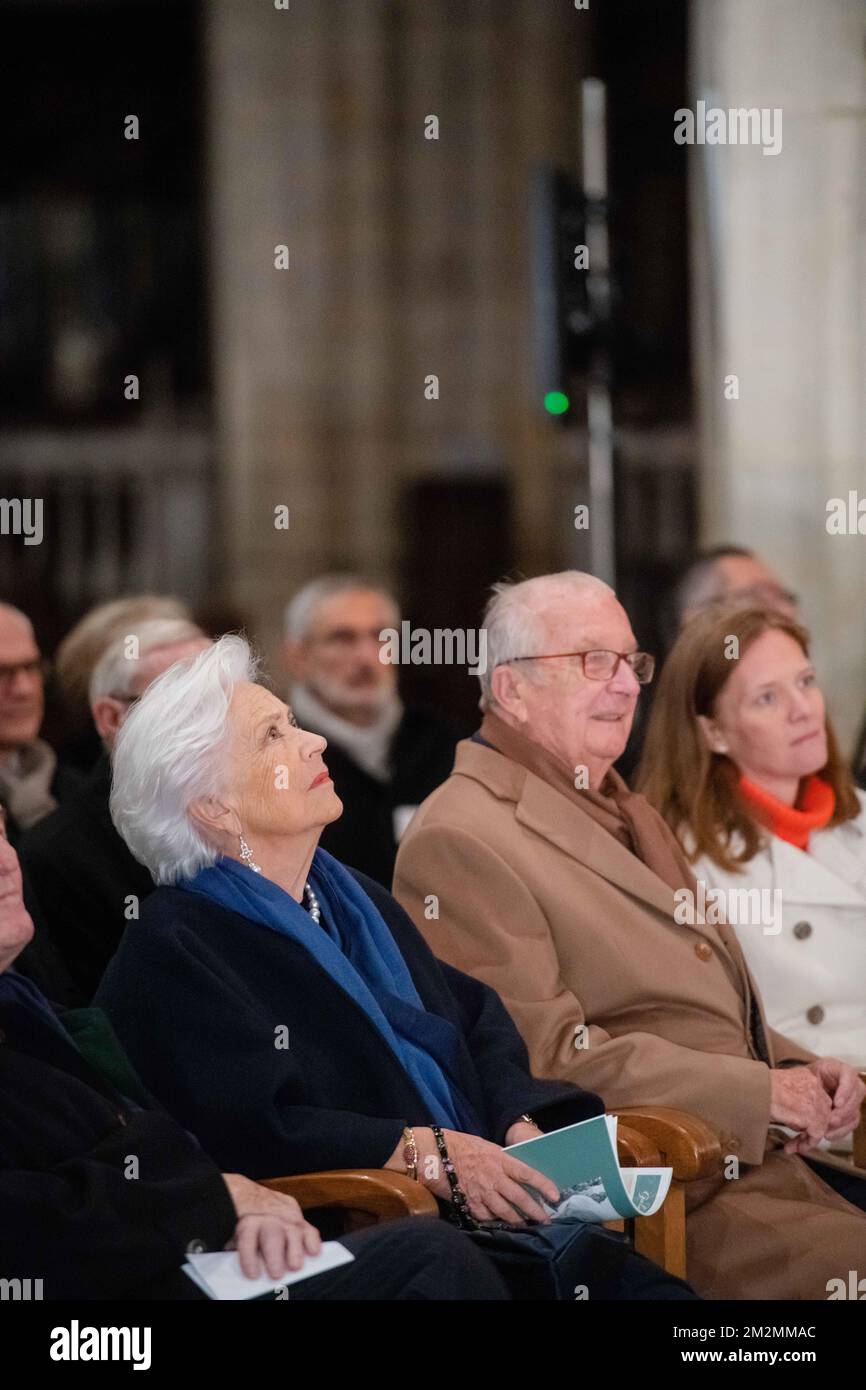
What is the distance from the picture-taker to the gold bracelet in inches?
136

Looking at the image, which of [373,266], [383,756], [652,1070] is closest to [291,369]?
[373,266]

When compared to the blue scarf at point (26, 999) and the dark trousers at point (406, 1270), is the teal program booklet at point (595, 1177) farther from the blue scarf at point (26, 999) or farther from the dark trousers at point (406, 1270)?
the blue scarf at point (26, 999)

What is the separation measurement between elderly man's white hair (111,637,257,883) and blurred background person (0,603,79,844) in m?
1.49

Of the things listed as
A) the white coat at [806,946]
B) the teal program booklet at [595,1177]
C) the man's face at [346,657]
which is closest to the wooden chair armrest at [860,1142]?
the white coat at [806,946]

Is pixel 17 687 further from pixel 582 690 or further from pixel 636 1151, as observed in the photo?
pixel 636 1151

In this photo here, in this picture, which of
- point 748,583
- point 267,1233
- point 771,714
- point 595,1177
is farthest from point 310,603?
point 267,1233

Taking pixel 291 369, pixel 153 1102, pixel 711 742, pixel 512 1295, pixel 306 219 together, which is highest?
pixel 306 219

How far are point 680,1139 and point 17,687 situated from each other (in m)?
2.33

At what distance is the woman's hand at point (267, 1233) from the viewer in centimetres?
312

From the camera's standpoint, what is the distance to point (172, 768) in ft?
11.8

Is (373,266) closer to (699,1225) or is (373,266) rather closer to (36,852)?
(36,852)

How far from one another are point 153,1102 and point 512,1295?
71 centimetres

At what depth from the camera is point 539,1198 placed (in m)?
3.51

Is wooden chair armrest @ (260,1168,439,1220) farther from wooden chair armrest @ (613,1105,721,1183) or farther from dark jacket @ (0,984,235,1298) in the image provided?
wooden chair armrest @ (613,1105,721,1183)
